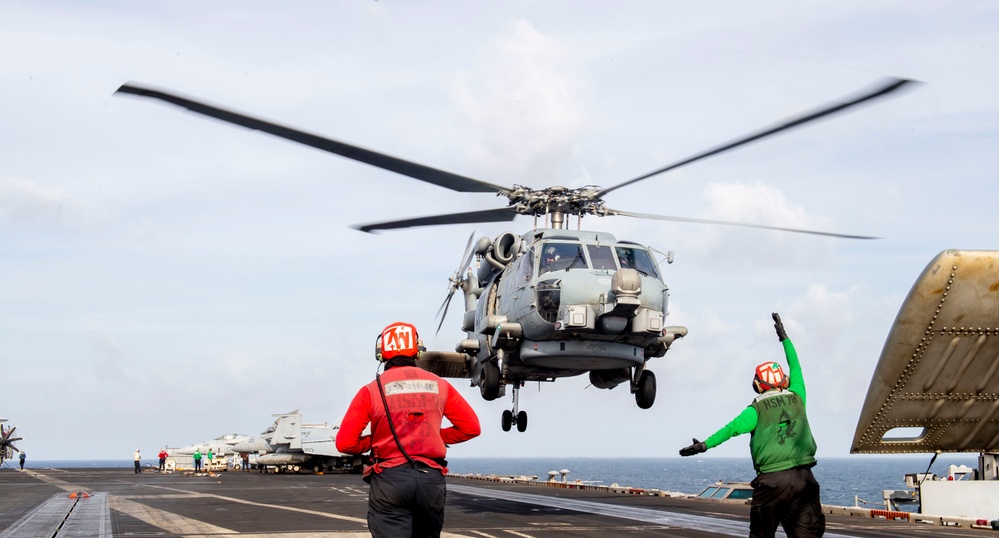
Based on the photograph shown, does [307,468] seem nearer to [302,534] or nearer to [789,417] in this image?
[302,534]

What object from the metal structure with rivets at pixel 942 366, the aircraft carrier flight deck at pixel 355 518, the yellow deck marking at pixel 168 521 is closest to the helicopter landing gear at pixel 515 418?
the aircraft carrier flight deck at pixel 355 518

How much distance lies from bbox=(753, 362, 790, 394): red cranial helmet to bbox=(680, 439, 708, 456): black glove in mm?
885

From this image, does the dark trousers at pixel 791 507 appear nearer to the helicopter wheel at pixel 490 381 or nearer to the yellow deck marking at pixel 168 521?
the yellow deck marking at pixel 168 521

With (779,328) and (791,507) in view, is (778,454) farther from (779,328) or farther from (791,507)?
(779,328)

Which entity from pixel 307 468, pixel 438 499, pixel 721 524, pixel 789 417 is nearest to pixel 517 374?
pixel 721 524

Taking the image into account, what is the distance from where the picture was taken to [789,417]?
8.83 m

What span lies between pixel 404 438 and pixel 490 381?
16.2 metres

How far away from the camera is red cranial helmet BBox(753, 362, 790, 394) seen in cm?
902

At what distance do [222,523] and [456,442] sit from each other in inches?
540

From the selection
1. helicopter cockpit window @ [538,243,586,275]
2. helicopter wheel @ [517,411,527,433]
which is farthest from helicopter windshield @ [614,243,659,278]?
helicopter wheel @ [517,411,527,433]

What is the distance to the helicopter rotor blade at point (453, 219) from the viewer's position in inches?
872

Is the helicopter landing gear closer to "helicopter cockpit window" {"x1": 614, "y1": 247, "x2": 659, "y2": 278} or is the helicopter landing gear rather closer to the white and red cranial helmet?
"helicopter cockpit window" {"x1": 614, "y1": 247, "x2": 659, "y2": 278}

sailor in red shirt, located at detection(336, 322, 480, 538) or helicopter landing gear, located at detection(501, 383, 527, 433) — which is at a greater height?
helicopter landing gear, located at detection(501, 383, 527, 433)

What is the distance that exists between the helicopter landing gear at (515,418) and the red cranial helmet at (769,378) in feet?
49.8
